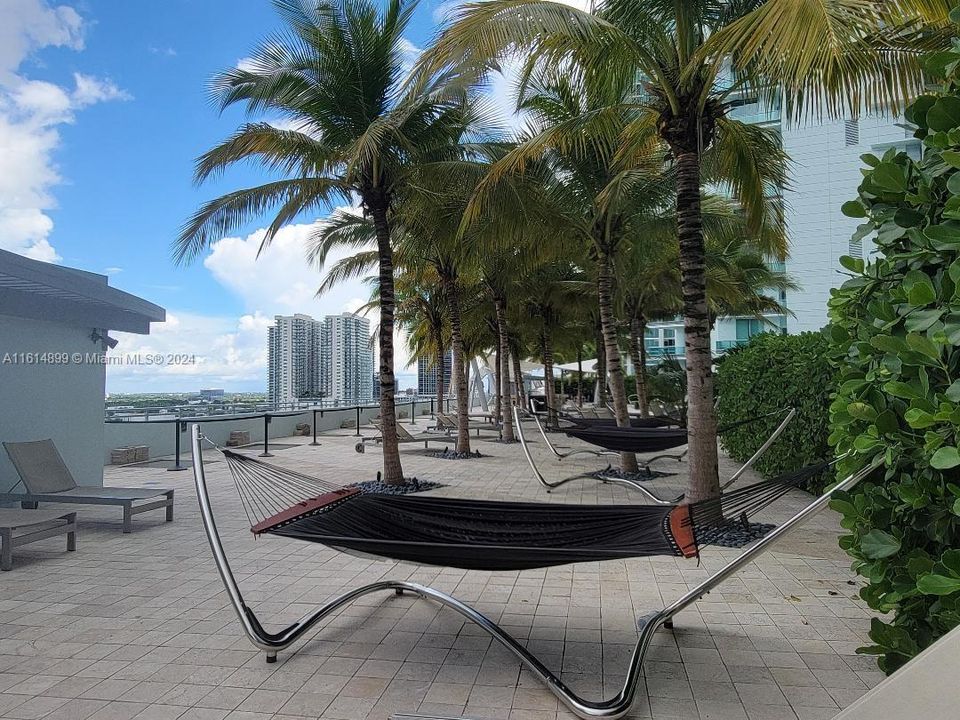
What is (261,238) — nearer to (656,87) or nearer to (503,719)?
(656,87)

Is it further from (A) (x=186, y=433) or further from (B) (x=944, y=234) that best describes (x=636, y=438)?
(A) (x=186, y=433)

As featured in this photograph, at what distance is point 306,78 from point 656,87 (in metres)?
4.41

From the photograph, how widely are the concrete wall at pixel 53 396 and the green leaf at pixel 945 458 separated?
7.66 meters

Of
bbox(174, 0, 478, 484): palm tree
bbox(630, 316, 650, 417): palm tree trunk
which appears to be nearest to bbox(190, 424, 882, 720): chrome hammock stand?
bbox(174, 0, 478, 484): palm tree

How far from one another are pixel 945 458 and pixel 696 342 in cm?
403

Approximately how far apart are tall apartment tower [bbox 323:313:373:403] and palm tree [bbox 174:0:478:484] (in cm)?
1926

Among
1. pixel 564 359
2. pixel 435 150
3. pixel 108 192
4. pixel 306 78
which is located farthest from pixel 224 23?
pixel 564 359

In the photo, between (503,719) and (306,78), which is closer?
(503,719)

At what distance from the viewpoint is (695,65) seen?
506 cm

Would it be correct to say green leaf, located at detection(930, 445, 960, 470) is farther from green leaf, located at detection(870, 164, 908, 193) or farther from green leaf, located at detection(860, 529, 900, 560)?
green leaf, located at detection(870, 164, 908, 193)

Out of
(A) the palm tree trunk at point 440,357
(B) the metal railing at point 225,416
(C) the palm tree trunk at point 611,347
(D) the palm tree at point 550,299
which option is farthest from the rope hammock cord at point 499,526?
(A) the palm tree trunk at point 440,357

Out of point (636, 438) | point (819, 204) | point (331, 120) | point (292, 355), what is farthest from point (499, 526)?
point (819, 204)

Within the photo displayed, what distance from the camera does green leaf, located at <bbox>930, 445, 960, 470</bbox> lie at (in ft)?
5.85

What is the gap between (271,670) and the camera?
303 cm
